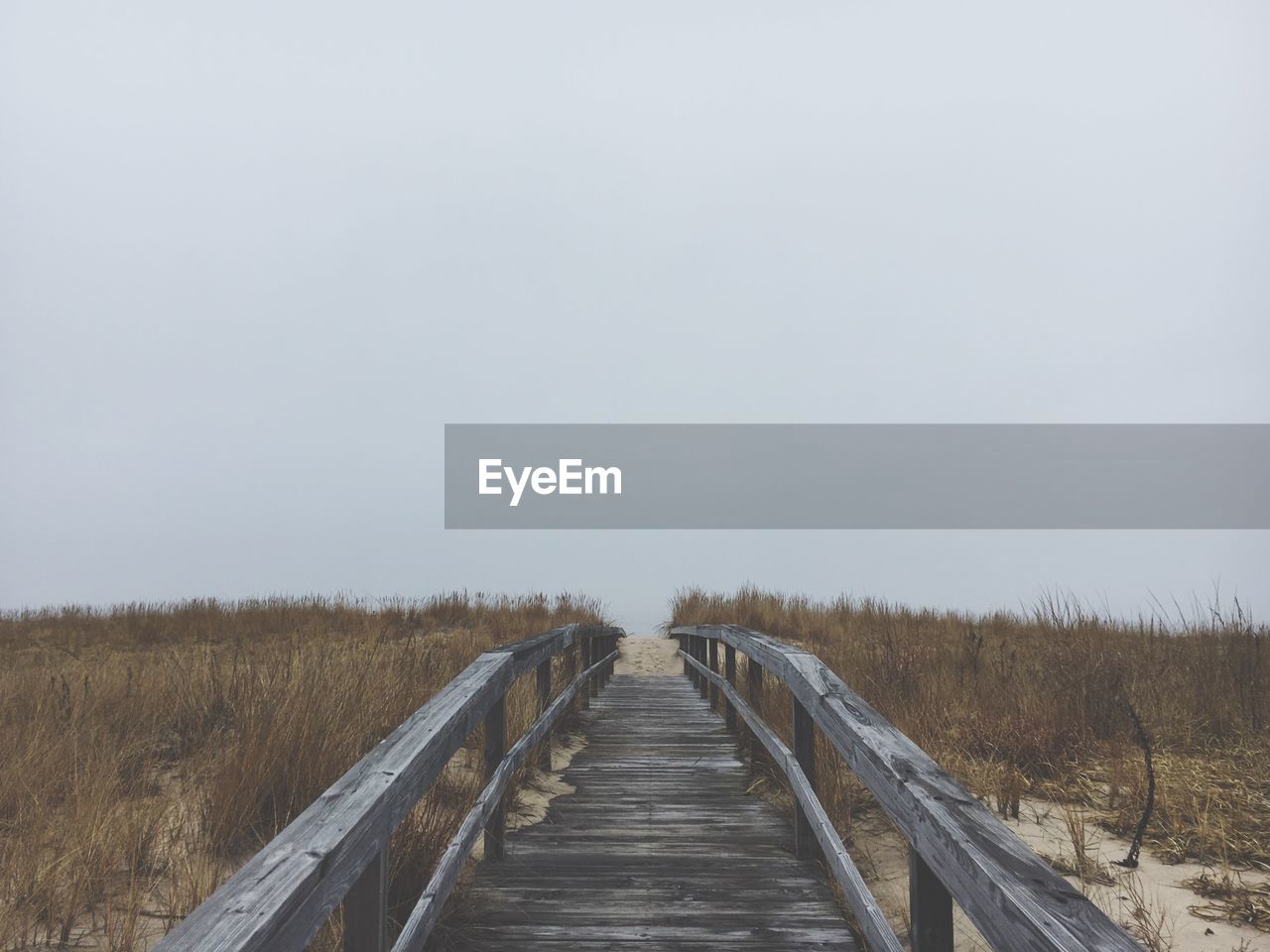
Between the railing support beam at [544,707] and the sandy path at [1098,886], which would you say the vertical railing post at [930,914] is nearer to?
the sandy path at [1098,886]

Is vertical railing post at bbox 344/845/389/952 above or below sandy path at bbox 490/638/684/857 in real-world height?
above

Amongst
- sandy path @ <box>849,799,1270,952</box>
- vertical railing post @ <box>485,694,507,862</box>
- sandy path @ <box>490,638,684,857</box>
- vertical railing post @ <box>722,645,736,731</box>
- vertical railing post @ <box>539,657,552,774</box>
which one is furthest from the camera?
vertical railing post @ <box>722,645,736,731</box>

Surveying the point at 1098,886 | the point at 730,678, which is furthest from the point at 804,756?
the point at 730,678

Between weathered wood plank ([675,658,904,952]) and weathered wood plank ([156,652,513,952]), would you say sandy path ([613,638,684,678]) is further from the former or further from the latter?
weathered wood plank ([156,652,513,952])

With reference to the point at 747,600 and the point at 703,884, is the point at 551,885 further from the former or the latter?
the point at 747,600

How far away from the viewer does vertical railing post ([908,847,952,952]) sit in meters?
1.83

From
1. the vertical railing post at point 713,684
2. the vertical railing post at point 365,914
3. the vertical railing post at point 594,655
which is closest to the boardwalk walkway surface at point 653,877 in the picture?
the vertical railing post at point 365,914

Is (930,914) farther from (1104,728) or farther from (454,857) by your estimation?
(1104,728)

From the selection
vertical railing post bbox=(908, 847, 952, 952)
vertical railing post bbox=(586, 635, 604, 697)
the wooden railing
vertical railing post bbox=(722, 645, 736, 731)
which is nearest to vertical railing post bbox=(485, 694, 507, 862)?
the wooden railing

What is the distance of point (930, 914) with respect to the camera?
1.85m

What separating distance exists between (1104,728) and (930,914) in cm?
426

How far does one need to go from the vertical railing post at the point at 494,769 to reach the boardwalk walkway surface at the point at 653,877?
71 millimetres

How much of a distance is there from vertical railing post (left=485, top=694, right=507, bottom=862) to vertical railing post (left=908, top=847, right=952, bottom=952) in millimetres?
2164

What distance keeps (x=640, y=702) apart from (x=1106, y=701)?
4.69m
